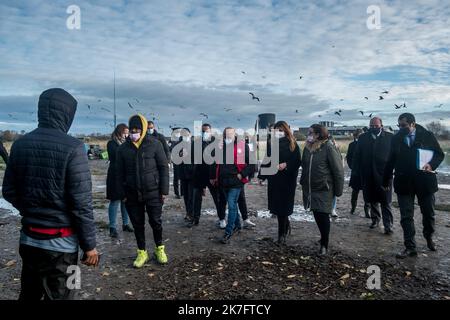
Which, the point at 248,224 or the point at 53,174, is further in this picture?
the point at 248,224

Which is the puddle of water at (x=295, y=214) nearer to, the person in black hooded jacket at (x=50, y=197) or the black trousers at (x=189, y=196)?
the black trousers at (x=189, y=196)

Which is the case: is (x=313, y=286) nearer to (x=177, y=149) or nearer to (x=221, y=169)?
(x=221, y=169)

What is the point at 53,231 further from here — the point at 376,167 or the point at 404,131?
the point at 376,167

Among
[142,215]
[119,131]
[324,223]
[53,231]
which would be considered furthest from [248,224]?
[53,231]

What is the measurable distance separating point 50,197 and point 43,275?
69cm

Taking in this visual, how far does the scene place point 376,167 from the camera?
7980 millimetres

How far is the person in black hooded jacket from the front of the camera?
3131mm

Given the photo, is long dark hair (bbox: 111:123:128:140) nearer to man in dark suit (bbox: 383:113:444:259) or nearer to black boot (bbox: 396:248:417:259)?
man in dark suit (bbox: 383:113:444:259)

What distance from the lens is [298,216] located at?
9383 millimetres

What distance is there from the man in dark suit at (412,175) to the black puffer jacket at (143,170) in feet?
13.8

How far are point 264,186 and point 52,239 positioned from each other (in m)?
12.5

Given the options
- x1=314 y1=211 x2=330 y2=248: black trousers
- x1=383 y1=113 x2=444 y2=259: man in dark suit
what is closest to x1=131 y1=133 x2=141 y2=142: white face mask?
x1=314 y1=211 x2=330 y2=248: black trousers

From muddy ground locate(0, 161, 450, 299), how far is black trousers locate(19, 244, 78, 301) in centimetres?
173
